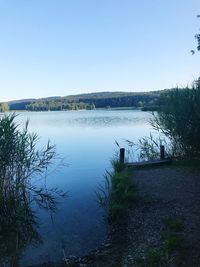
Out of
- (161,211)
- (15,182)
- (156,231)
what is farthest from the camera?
(15,182)

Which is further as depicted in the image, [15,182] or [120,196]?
[120,196]

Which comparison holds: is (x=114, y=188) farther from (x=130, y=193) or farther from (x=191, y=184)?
(x=191, y=184)

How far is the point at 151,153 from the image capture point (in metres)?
15.0

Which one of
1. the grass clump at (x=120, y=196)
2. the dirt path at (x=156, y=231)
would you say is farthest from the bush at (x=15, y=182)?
the dirt path at (x=156, y=231)

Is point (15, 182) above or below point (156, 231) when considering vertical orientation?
above

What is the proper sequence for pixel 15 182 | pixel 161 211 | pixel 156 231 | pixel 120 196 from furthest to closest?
pixel 120 196, pixel 15 182, pixel 161 211, pixel 156 231

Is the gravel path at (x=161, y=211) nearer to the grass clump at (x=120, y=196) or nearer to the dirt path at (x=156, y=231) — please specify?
the dirt path at (x=156, y=231)

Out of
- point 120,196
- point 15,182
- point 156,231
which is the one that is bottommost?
point 156,231

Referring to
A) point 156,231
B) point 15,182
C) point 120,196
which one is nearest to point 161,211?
point 156,231

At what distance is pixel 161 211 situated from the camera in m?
7.12

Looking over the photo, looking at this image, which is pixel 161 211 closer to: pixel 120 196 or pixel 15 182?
pixel 120 196

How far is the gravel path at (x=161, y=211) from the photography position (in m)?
5.22

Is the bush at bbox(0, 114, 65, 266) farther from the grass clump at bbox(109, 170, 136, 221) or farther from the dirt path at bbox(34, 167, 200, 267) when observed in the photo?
the dirt path at bbox(34, 167, 200, 267)

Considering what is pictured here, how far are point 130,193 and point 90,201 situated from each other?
193 cm
